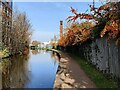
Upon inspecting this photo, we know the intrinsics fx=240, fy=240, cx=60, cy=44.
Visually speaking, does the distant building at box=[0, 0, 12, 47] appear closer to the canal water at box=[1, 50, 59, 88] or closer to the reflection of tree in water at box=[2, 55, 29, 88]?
the canal water at box=[1, 50, 59, 88]

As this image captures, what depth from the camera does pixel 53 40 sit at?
80.9 metres

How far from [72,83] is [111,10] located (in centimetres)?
290

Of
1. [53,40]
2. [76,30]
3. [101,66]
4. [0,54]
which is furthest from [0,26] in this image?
[53,40]

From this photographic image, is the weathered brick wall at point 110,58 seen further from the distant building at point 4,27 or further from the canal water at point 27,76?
the distant building at point 4,27

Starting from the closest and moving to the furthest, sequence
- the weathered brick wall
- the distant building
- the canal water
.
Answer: the weathered brick wall → the canal water → the distant building

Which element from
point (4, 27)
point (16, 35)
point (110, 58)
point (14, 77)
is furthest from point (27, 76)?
point (16, 35)

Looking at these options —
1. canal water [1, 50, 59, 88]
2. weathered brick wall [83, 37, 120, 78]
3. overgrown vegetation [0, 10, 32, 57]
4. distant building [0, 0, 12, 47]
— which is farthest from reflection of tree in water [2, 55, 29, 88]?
overgrown vegetation [0, 10, 32, 57]

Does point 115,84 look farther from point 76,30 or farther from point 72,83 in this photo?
point 76,30

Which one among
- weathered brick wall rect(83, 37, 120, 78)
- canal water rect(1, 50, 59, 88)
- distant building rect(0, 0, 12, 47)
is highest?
distant building rect(0, 0, 12, 47)

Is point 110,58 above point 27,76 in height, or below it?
above

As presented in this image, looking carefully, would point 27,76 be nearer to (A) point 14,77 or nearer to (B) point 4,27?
(A) point 14,77

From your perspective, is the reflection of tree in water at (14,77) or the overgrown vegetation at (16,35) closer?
the reflection of tree in water at (14,77)

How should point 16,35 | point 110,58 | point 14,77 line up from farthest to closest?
point 16,35 < point 14,77 < point 110,58

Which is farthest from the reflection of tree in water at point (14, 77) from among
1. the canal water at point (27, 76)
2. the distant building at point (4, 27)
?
the distant building at point (4, 27)
